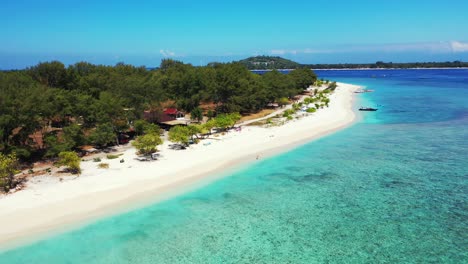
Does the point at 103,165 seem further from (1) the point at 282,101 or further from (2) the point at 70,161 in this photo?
(1) the point at 282,101

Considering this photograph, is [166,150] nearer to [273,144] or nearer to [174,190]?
[174,190]

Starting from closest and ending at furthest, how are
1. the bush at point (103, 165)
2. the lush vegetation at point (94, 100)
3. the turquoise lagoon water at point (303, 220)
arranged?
the turquoise lagoon water at point (303, 220) < the bush at point (103, 165) < the lush vegetation at point (94, 100)

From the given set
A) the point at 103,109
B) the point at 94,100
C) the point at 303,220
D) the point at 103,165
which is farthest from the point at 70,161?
the point at 303,220

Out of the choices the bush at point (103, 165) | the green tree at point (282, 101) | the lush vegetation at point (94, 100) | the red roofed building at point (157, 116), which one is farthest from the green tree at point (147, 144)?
the green tree at point (282, 101)

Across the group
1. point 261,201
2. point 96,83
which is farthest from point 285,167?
point 96,83

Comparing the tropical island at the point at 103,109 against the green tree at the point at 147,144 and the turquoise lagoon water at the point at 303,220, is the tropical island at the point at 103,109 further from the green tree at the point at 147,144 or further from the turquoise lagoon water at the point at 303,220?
the turquoise lagoon water at the point at 303,220

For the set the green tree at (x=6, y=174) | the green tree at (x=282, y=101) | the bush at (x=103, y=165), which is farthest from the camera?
the green tree at (x=282, y=101)
